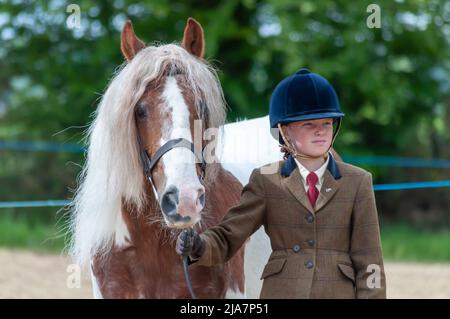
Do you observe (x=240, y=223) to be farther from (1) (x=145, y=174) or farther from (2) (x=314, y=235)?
(1) (x=145, y=174)

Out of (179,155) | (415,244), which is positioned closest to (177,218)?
(179,155)

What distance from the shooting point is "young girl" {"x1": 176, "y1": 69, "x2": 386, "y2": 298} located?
2.46 meters

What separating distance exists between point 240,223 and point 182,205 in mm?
310

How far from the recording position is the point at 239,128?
436 centimetres

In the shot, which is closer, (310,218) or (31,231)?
(310,218)

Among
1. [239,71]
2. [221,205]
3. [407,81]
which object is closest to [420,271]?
[407,81]

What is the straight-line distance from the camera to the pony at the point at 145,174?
2.67 m

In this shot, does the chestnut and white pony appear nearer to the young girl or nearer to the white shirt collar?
the young girl

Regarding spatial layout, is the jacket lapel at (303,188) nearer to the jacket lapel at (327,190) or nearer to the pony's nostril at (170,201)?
the jacket lapel at (327,190)

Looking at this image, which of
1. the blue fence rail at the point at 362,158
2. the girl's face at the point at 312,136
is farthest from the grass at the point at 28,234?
the girl's face at the point at 312,136

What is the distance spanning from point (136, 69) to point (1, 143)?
895cm

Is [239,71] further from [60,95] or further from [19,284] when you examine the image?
[19,284]

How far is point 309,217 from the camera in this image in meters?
2.50
